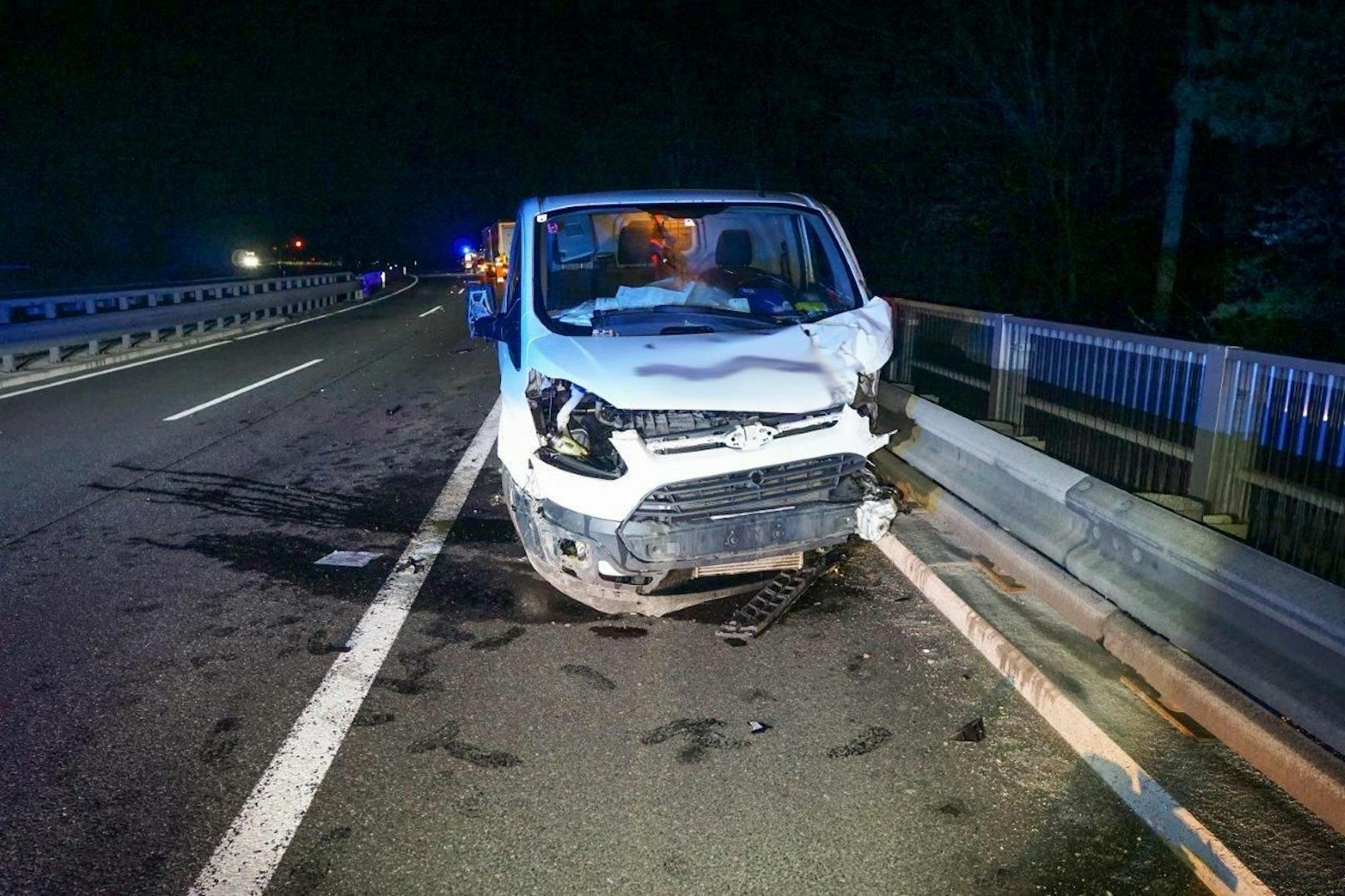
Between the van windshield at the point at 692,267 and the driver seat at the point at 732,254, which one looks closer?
the van windshield at the point at 692,267

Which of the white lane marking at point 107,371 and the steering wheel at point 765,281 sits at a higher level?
the steering wheel at point 765,281

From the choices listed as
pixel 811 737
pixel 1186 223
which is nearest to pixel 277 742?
pixel 811 737

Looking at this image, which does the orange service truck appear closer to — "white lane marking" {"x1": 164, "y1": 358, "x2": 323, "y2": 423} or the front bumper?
"white lane marking" {"x1": 164, "y1": 358, "x2": 323, "y2": 423}

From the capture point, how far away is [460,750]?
13.0 ft

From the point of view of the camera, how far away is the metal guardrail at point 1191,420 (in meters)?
4.47

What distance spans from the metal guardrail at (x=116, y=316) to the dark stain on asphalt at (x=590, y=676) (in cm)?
1455

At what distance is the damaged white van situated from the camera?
4871mm

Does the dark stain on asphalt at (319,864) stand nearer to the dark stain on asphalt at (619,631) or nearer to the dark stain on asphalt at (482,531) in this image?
the dark stain on asphalt at (619,631)

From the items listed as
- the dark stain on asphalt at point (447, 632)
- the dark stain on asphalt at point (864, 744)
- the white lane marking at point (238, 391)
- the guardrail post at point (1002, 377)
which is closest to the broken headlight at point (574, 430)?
the dark stain on asphalt at point (447, 632)

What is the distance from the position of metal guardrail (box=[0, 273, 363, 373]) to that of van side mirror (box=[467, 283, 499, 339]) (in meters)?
11.9

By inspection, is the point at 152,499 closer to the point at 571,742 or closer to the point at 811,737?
the point at 571,742

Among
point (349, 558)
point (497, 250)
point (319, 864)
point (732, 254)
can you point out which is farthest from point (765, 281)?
point (497, 250)

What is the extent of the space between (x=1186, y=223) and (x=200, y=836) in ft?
69.6

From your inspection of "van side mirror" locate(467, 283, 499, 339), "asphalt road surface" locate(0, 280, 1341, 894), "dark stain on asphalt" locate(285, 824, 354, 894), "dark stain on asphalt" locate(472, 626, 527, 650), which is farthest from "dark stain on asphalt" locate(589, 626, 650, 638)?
"van side mirror" locate(467, 283, 499, 339)
